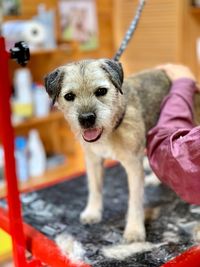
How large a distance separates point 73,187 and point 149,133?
2.04 ft

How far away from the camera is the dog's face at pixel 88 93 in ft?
3.45

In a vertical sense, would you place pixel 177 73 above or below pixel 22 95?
above

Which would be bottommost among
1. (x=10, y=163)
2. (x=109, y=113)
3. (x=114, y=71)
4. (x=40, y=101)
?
(x=40, y=101)

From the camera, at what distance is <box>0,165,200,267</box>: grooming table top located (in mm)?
1169

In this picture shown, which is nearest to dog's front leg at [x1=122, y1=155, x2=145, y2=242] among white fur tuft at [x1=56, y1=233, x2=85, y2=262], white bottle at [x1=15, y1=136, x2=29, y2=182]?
white fur tuft at [x1=56, y1=233, x2=85, y2=262]

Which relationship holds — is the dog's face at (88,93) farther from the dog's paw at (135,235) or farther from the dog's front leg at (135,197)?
the dog's paw at (135,235)

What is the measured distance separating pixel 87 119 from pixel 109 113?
0.08 meters

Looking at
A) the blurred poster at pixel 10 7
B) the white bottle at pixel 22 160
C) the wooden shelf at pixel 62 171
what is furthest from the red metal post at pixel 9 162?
the blurred poster at pixel 10 7

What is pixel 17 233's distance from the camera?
1.16 metres

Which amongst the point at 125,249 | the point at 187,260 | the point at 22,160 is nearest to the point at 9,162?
the point at 125,249

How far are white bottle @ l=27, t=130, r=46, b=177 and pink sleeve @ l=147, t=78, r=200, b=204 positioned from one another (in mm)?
1748

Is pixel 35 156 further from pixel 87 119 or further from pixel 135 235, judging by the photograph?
pixel 87 119

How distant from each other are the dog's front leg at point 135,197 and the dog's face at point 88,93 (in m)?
0.18

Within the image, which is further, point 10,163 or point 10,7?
point 10,7
